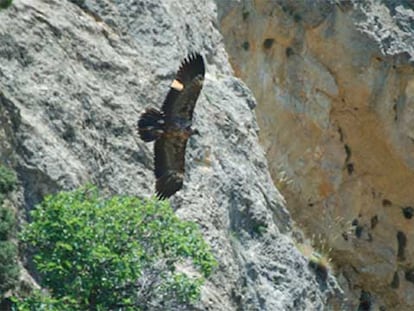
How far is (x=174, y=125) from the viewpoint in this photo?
19406 millimetres

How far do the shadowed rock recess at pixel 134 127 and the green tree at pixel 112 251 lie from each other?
169cm

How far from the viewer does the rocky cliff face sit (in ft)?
93.7

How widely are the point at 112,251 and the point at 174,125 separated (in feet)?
11.6

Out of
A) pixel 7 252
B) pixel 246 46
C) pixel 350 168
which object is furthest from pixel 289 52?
pixel 7 252

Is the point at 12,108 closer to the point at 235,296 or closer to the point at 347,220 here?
the point at 235,296

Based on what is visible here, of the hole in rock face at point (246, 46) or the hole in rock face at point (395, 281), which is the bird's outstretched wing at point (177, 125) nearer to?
the hole in rock face at point (246, 46)

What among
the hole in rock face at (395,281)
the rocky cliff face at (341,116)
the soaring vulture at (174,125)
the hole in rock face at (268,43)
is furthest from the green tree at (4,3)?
the hole in rock face at (395,281)

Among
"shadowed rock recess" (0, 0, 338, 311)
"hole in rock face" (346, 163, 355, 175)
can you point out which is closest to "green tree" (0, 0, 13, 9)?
"shadowed rock recess" (0, 0, 338, 311)

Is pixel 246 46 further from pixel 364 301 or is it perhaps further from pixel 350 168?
pixel 364 301

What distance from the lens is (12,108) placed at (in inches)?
734

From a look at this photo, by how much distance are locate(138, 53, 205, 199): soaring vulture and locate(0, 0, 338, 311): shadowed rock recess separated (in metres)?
0.49

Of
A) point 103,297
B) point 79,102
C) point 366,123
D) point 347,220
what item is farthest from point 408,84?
point 103,297

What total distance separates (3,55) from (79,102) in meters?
1.35

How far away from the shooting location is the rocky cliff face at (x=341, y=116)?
2855 cm
